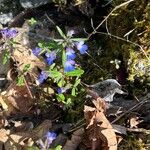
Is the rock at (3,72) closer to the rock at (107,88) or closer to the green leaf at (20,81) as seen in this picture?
the green leaf at (20,81)

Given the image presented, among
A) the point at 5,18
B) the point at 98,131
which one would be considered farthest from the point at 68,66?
the point at 5,18

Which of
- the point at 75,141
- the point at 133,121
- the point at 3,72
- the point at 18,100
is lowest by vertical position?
the point at 75,141

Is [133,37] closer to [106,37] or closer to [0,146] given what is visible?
[106,37]

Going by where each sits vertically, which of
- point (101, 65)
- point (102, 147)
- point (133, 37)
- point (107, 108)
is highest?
point (133, 37)

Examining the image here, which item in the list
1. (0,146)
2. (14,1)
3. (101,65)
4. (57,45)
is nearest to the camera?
Result: (57,45)

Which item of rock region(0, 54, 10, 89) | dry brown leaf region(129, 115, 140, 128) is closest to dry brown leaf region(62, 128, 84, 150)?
dry brown leaf region(129, 115, 140, 128)

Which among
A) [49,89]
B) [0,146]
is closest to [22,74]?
[49,89]

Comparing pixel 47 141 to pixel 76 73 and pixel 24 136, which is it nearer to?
pixel 24 136

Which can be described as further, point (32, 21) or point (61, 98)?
point (32, 21)
